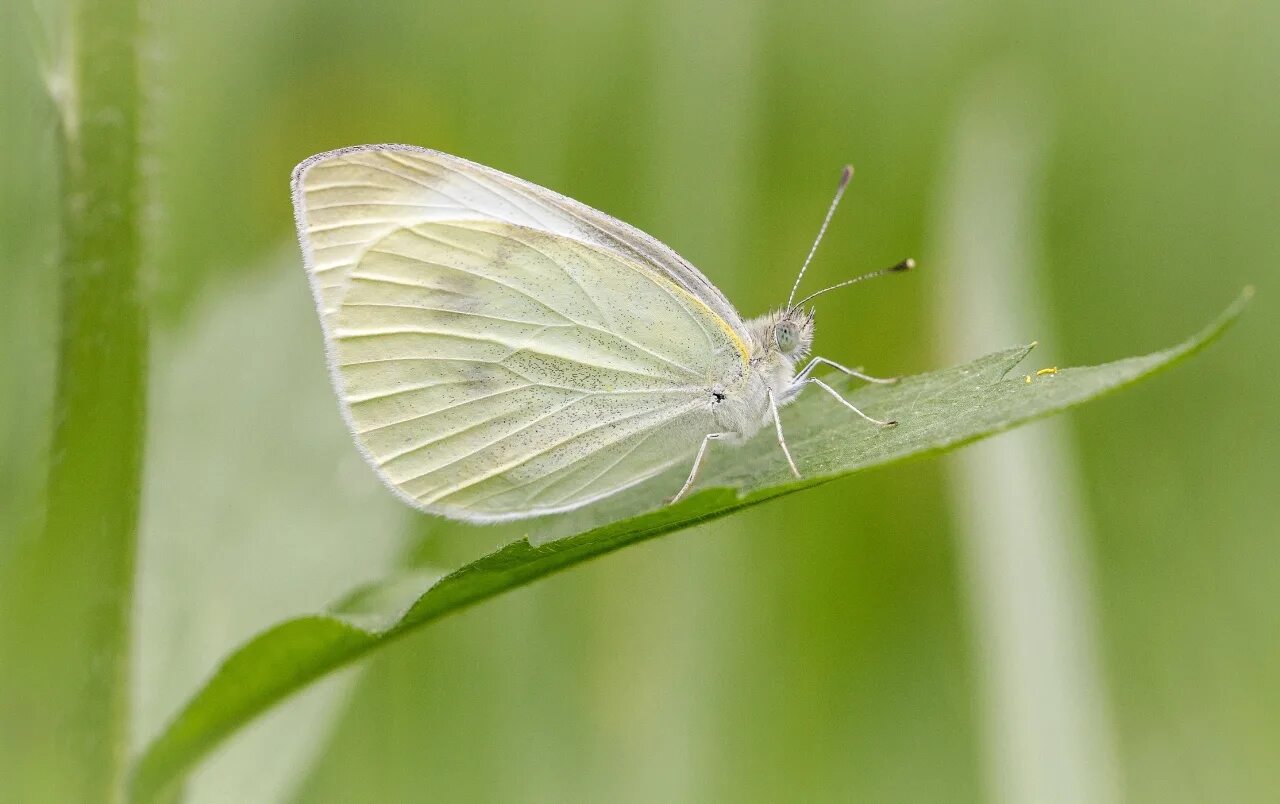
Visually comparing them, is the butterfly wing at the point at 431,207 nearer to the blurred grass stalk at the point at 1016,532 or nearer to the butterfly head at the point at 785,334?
the butterfly head at the point at 785,334

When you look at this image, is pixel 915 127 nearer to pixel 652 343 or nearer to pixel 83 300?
pixel 652 343

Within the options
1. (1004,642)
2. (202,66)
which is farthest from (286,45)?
(1004,642)

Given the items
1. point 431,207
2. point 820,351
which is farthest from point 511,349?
point 820,351

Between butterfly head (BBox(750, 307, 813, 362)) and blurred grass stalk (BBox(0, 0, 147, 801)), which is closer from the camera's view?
blurred grass stalk (BBox(0, 0, 147, 801))

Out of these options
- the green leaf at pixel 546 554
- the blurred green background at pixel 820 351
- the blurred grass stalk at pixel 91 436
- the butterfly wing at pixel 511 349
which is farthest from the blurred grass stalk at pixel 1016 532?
the blurred grass stalk at pixel 91 436

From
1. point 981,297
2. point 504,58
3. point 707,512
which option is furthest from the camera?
point 504,58

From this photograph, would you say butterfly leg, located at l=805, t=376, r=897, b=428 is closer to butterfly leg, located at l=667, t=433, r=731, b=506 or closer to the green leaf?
the green leaf

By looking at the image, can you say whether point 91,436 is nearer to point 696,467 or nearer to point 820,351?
point 696,467

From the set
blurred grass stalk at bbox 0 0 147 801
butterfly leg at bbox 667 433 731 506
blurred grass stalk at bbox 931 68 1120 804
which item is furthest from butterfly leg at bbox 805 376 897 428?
blurred grass stalk at bbox 0 0 147 801
